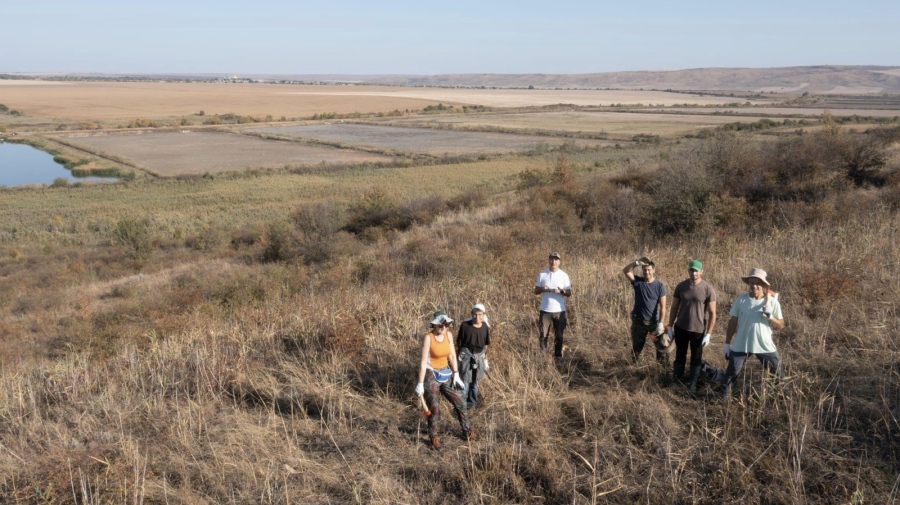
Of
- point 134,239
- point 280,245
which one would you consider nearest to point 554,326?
point 280,245

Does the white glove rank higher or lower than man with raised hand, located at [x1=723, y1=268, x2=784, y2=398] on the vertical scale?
lower

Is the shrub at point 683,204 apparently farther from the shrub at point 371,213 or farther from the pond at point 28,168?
the pond at point 28,168

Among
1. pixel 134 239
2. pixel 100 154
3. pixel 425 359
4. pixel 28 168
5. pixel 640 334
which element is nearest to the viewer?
pixel 425 359

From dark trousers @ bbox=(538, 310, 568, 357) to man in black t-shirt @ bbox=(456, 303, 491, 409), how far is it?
1.38 m

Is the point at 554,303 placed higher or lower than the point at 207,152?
higher

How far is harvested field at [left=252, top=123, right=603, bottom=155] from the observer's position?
61000 mm

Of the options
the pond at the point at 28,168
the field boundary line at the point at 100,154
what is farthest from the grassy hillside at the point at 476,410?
the pond at the point at 28,168

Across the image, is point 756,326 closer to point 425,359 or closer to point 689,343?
point 689,343

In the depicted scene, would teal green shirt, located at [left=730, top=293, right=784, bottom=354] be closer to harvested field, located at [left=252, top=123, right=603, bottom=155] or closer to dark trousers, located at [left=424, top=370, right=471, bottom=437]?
dark trousers, located at [left=424, top=370, right=471, bottom=437]

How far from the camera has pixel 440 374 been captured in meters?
5.52

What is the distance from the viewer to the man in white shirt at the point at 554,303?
701cm

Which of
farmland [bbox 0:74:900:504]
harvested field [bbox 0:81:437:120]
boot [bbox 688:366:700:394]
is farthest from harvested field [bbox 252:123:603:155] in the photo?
boot [bbox 688:366:700:394]

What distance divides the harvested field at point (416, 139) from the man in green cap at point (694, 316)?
5211 centimetres

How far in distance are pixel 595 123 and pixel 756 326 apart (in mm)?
86658
